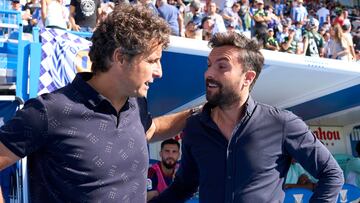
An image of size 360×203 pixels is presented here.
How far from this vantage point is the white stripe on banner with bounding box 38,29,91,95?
148 inches

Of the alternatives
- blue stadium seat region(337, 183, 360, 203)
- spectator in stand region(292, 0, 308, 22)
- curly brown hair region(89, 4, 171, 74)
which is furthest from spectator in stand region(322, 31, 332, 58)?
curly brown hair region(89, 4, 171, 74)

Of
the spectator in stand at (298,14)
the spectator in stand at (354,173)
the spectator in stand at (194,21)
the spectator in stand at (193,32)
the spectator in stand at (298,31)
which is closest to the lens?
the spectator in stand at (354,173)

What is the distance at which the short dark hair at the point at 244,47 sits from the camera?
2.14 m

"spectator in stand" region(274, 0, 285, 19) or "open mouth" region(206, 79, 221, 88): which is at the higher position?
"open mouth" region(206, 79, 221, 88)

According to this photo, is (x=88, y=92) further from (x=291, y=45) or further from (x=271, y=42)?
(x=291, y=45)

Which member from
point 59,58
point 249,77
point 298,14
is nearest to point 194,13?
point 298,14

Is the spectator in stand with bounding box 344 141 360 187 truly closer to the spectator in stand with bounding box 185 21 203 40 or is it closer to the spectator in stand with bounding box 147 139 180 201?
the spectator in stand with bounding box 185 21 203 40

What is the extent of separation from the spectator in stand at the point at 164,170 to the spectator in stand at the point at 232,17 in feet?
15.7

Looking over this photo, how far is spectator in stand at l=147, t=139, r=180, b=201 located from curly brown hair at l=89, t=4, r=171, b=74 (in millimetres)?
2839

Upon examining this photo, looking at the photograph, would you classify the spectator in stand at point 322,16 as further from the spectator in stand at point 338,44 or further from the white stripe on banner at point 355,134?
the white stripe on banner at point 355,134

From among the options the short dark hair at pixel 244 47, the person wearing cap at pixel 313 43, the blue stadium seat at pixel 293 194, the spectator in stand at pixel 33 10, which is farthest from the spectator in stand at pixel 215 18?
the short dark hair at pixel 244 47

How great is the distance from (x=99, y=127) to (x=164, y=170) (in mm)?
3098

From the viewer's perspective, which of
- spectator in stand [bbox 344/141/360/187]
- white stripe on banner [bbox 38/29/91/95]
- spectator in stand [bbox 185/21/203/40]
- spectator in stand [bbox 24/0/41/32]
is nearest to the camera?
white stripe on banner [bbox 38/29/91/95]

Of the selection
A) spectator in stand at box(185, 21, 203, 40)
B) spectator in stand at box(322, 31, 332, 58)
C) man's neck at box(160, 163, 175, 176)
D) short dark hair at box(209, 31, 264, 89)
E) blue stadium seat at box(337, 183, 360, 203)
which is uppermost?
short dark hair at box(209, 31, 264, 89)
